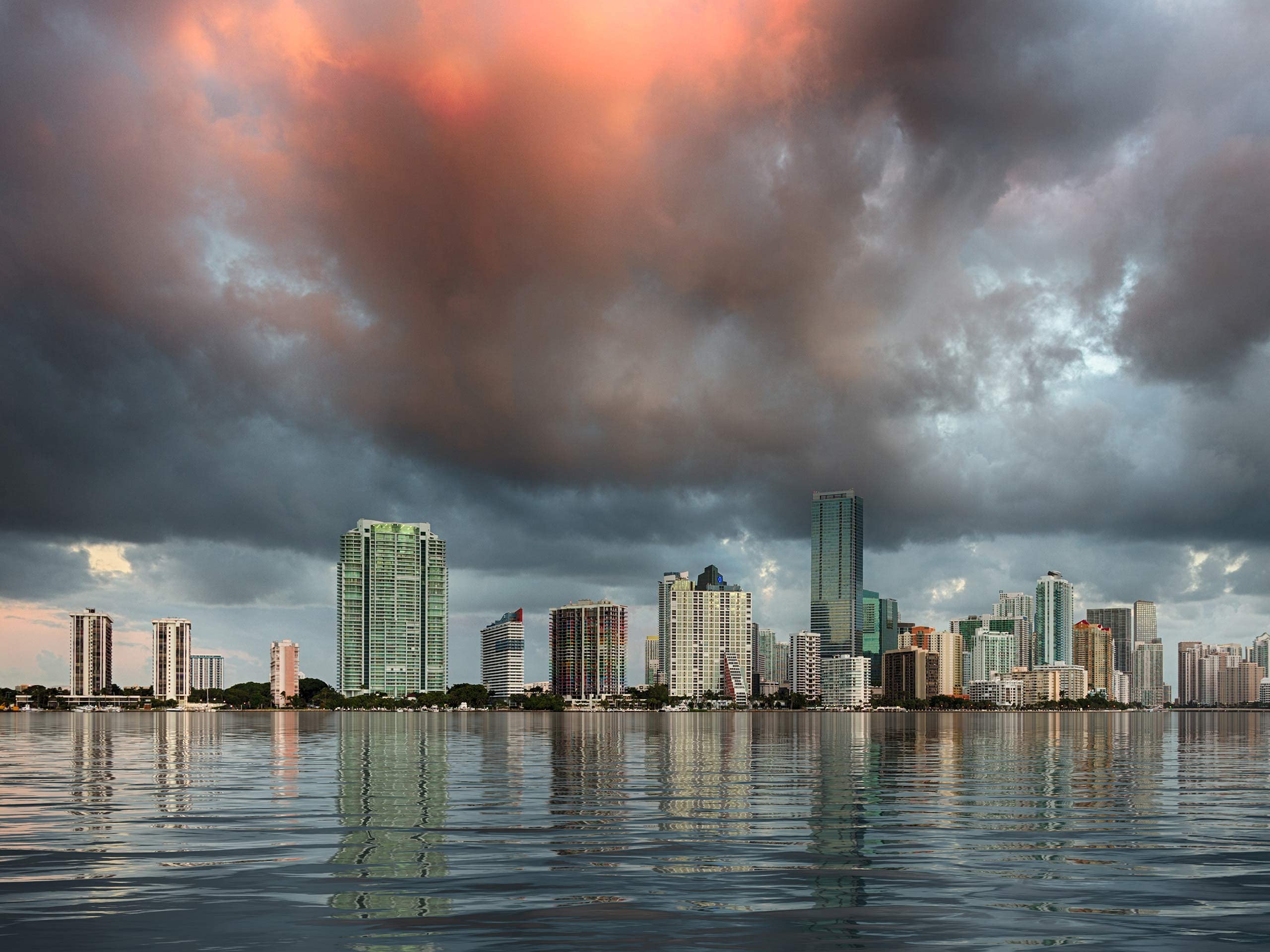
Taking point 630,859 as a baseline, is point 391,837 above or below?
below

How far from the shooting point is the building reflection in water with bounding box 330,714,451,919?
30125 mm

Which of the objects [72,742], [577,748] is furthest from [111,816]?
[72,742]

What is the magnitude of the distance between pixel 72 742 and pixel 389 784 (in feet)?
292

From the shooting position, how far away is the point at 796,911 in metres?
29.0

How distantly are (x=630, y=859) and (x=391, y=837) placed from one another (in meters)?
9.95

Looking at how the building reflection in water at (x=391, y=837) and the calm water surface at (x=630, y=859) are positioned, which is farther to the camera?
the building reflection in water at (x=391, y=837)

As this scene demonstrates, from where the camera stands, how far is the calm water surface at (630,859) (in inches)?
1059

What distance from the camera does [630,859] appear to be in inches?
1496

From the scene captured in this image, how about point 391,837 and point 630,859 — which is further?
point 391,837

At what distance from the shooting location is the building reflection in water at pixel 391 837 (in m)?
30.1

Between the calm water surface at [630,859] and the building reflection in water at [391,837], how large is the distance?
166 mm

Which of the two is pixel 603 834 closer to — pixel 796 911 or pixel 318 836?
pixel 318 836

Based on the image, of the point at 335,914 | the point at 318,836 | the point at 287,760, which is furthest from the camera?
the point at 287,760

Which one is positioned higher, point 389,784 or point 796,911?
point 796,911
